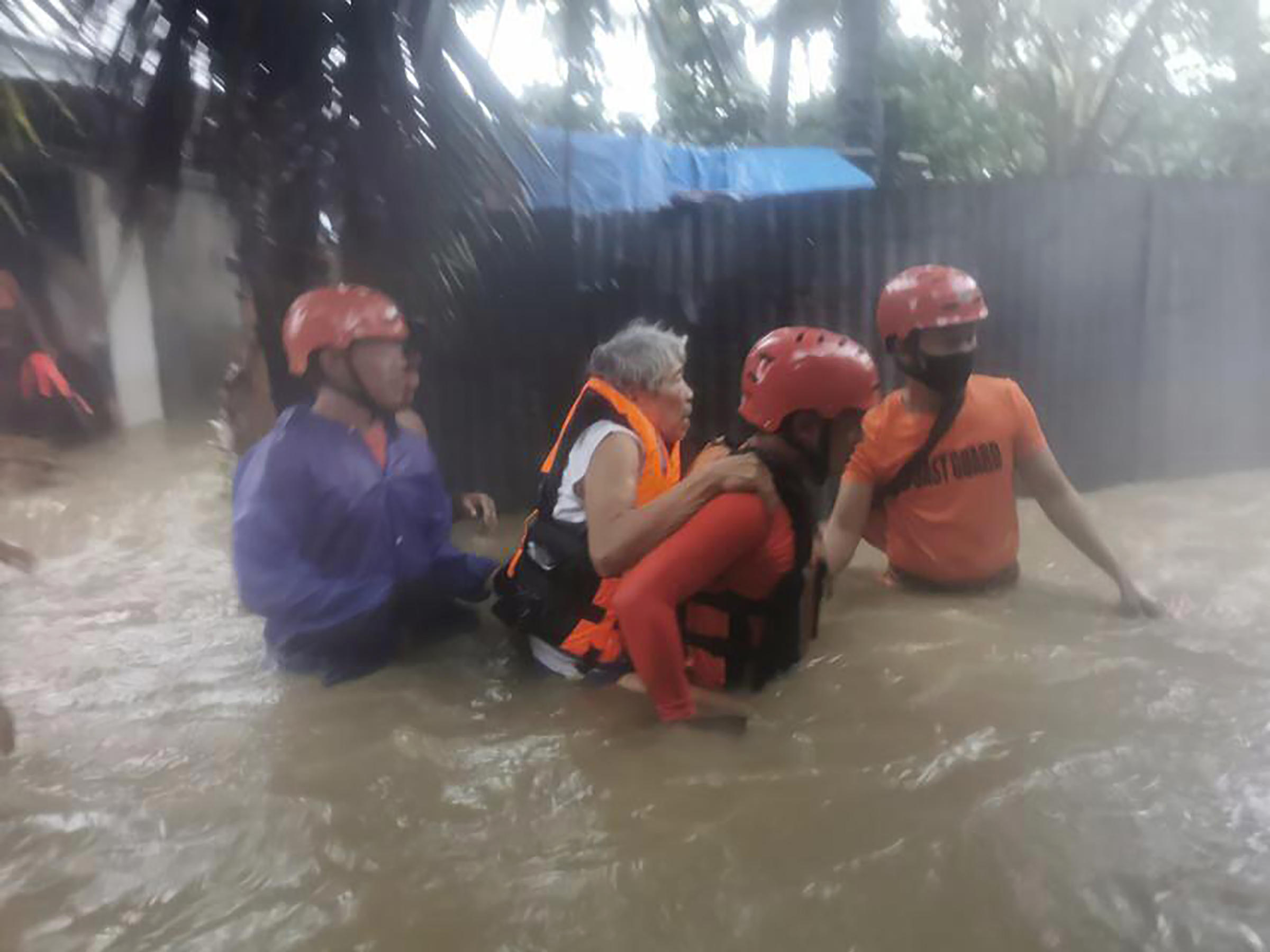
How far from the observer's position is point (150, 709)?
3.50m

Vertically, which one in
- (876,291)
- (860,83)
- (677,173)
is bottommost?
(876,291)

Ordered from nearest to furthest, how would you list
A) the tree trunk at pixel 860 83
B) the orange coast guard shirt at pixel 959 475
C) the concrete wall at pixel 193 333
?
1. the tree trunk at pixel 860 83
2. the orange coast guard shirt at pixel 959 475
3. the concrete wall at pixel 193 333

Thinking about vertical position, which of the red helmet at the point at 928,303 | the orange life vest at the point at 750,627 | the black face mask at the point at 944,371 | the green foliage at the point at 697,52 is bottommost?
the orange life vest at the point at 750,627

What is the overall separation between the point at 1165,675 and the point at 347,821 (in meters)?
2.58

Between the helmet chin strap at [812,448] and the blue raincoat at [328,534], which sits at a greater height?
the helmet chin strap at [812,448]

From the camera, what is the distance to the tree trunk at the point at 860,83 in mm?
2562

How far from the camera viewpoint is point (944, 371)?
3.55m

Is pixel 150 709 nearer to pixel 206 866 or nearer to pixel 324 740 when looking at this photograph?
pixel 324 740

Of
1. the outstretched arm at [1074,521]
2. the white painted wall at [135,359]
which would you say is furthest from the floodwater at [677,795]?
the white painted wall at [135,359]

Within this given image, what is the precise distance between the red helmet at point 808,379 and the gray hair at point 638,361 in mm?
583

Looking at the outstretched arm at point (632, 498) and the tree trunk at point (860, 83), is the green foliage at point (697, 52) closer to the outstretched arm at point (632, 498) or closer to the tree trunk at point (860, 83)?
the tree trunk at point (860, 83)

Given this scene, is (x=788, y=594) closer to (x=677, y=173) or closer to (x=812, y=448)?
(x=812, y=448)

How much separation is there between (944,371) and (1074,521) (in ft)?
2.67

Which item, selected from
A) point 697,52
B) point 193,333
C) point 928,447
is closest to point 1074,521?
point 928,447
